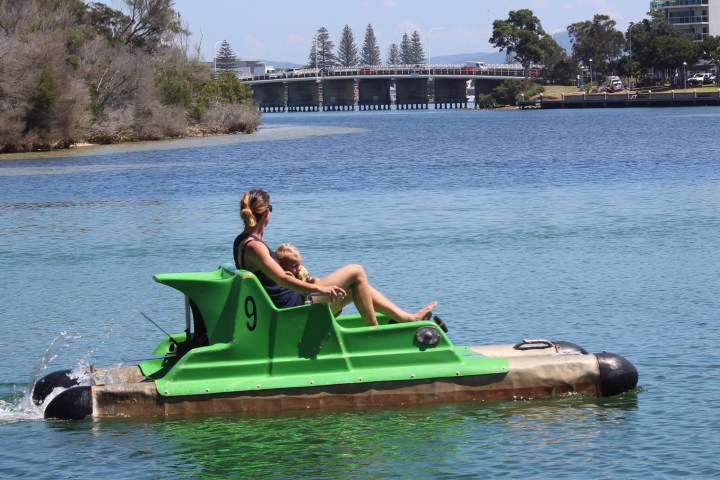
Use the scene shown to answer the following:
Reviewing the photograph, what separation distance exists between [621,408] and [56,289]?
10408 millimetres

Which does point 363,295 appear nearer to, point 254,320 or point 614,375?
point 254,320

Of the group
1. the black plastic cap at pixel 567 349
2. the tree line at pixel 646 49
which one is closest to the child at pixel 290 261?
the black plastic cap at pixel 567 349

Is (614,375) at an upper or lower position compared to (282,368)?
lower

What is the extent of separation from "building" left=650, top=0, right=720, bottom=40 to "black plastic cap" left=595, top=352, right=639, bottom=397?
183105 mm

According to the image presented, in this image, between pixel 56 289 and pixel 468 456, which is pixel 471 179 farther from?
pixel 468 456

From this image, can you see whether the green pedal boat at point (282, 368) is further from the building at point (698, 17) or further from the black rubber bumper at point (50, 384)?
the building at point (698, 17)

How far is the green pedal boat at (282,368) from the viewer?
1118 centimetres

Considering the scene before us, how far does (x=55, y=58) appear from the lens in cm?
7069

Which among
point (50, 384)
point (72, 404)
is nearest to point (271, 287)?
point (72, 404)

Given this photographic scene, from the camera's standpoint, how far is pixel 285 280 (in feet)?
36.7

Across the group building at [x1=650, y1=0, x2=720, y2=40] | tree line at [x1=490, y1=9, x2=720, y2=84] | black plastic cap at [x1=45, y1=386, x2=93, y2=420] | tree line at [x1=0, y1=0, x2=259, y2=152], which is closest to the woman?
black plastic cap at [x1=45, y1=386, x2=93, y2=420]

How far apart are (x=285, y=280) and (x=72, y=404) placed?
2.24 meters

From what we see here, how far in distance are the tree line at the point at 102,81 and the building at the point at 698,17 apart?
10397 centimetres

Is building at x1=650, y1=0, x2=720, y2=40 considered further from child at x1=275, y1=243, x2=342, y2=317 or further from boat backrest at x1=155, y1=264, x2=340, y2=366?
boat backrest at x1=155, y1=264, x2=340, y2=366
